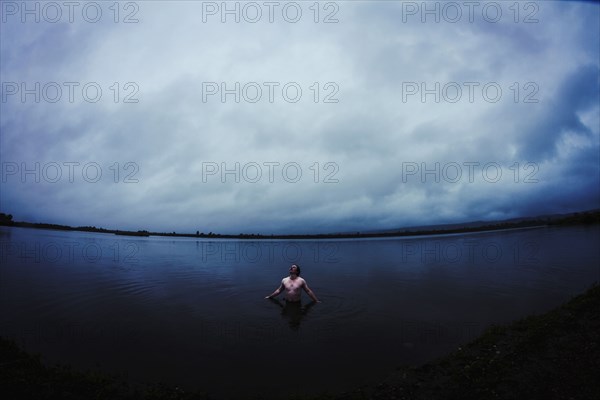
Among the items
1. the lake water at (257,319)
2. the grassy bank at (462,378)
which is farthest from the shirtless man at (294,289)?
the grassy bank at (462,378)

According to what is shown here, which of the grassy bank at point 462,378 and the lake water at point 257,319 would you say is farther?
the lake water at point 257,319

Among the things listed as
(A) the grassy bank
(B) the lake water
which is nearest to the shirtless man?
(B) the lake water

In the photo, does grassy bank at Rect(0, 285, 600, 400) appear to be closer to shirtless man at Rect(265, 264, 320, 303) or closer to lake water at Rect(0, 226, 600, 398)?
lake water at Rect(0, 226, 600, 398)

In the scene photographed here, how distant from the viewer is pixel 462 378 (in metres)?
7.63

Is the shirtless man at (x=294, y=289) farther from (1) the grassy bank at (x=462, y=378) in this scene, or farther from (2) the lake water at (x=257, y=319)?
(1) the grassy bank at (x=462, y=378)

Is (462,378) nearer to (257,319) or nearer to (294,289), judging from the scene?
(257,319)

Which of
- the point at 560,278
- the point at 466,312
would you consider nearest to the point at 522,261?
the point at 560,278

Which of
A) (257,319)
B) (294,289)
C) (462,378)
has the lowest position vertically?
(257,319)

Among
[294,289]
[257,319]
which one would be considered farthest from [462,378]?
[294,289]

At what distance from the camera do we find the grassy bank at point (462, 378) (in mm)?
6797

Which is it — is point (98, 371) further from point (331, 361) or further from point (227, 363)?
point (331, 361)

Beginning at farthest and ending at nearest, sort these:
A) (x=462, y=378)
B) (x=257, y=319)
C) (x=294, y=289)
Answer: (x=294, y=289)
(x=257, y=319)
(x=462, y=378)

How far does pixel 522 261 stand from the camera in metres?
28.4

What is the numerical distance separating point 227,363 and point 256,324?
11.9 ft
